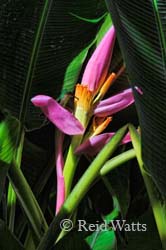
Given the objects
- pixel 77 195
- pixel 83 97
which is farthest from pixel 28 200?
pixel 83 97

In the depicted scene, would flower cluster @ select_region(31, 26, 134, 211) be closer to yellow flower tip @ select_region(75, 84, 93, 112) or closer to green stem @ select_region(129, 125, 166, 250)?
yellow flower tip @ select_region(75, 84, 93, 112)

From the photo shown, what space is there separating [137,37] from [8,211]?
353 millimetres

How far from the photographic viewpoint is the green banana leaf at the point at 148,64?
53cm

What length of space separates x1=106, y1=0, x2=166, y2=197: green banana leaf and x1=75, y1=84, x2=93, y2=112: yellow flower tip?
0.19 meters

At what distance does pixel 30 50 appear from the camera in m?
0.74

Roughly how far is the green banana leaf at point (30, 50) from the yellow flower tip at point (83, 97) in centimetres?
4

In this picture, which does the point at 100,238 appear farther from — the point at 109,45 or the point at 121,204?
the point at 109,45

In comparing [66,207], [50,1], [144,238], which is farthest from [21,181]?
[50,1]

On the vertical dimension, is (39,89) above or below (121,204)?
above

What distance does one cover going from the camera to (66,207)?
591mm

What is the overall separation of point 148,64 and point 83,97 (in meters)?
0.21

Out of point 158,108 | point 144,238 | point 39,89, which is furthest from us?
point 39,89

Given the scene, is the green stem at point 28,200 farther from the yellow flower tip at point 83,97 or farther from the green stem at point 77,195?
the yellow flower tip at point 83,97

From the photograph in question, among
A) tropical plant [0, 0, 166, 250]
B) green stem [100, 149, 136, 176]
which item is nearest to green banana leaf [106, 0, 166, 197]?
tropical plant [0, 0, 166, 250]
